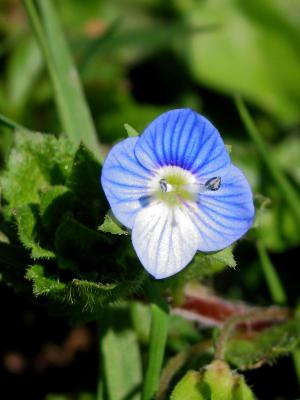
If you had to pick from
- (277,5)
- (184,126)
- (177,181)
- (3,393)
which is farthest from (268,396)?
(277,5)

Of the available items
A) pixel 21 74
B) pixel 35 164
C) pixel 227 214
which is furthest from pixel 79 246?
pixel 21 74

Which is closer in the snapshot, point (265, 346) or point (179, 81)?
point (265, 346)

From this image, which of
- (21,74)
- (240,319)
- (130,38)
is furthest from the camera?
(21,74)

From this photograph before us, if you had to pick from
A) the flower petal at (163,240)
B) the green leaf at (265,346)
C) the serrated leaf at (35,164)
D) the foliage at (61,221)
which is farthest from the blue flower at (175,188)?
the green leaf at (265,346)

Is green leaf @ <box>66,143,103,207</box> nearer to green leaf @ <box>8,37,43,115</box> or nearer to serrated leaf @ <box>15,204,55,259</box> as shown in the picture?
serrated leaf @ <box>15,204,55,259</box>

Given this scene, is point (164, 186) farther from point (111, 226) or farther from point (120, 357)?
point (120, 357)

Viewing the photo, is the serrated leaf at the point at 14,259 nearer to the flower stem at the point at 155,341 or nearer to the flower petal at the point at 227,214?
the flower stem at the point at 155,341

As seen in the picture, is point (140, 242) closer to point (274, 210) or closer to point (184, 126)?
point (184, 126)

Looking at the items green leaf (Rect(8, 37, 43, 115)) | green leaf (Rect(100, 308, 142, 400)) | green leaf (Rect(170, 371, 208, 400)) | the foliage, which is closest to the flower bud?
green leaf (Rect(170, 371, 208, 400))
